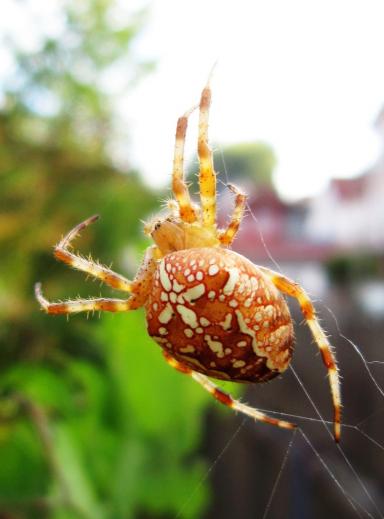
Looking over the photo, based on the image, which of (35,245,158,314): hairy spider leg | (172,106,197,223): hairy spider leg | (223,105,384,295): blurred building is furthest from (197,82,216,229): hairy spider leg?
(223,105,384,295): blurred building

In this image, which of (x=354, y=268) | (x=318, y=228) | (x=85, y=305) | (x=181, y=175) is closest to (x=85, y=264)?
(x=85, y=305)

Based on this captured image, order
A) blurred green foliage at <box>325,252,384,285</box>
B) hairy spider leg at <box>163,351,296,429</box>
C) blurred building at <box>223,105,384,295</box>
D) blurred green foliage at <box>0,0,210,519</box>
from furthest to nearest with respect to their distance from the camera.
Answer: blurred building at <box>223,105,384,295</box>
blurred green foliage at <box>325,252,384,285</box>
blurred green foliage at <box>0,0,210,519</box>
hairy spider leg at <box>163,351,296,429</box>

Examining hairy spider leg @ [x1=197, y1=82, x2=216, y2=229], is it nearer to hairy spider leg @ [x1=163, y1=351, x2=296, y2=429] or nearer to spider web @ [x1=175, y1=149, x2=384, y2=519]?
hairy spider leg @ [x1=163, y1=351, x2=296, y2=429]

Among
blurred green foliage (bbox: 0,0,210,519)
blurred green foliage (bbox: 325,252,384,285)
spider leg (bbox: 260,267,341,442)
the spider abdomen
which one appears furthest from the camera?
blurred green foliage (bbox: 325,252,384,285)

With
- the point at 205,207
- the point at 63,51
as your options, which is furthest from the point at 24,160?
the point at 205,207

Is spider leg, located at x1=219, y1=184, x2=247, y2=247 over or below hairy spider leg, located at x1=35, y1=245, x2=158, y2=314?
over

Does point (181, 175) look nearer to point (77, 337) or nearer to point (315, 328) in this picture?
point (315, 328)

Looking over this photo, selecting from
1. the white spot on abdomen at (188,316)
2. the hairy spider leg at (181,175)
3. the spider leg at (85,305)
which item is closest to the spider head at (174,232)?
the hairy spider leg at (181,175)
